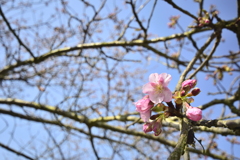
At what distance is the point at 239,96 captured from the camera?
8.08 ft

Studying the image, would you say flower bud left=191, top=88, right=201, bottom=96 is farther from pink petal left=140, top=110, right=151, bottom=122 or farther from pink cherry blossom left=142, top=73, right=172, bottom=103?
pink petal left=140, top=110, right=151, bottom=122

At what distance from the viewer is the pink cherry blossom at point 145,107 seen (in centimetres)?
96

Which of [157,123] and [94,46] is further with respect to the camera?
[94,46]

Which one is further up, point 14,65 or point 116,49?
point 116,49

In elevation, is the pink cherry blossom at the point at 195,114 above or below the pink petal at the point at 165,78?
below

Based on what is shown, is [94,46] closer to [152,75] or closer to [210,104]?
[210,104]

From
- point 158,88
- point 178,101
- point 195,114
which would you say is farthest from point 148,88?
point 195,114

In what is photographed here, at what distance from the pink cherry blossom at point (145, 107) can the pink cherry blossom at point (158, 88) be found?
44 mm

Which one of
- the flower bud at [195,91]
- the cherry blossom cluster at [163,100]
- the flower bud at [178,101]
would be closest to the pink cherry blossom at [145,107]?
the cherry blossom cluster at [163,100]

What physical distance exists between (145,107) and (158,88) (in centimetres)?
12

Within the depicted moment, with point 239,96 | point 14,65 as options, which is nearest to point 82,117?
point 14,65

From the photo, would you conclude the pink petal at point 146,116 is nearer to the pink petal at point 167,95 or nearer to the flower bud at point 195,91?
the pink petal at point 167,95

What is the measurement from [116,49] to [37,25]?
259 centimetres

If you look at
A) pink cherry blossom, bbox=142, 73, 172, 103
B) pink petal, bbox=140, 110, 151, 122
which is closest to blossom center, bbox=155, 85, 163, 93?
pink cherry blossom, bbox=142, 73, 172, 103
